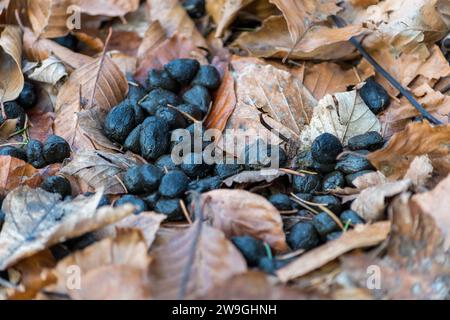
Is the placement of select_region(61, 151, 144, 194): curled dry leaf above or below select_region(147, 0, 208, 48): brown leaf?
below

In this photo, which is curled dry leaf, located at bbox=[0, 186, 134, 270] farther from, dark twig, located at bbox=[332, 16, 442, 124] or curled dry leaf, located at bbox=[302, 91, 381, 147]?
dark twig, located at bbox=[332, 16, 442, 124]

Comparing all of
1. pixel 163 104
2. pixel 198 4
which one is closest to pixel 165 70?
pixel 163 104

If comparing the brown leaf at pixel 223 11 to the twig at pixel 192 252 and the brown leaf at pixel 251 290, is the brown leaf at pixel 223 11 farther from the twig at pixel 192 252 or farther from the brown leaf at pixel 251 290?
the brown leaf at pixel 251 290

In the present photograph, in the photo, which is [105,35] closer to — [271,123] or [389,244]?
[271,123]

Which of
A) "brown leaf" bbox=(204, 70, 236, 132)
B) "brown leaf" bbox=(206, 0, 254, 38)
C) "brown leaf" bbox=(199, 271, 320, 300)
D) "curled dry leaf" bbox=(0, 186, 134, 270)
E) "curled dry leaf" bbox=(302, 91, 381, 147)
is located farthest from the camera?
"brown leaf" bbox=(206, 0, 254, 38)

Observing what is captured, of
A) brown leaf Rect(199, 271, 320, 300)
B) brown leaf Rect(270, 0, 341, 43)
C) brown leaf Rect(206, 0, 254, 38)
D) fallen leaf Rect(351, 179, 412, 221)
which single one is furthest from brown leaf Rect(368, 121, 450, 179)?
brown leaf Rect(206, 0, 254, 38)

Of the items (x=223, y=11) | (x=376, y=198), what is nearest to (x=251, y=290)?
(x=376, y=198)

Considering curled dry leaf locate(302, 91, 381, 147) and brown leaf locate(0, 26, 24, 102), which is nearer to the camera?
curled dry leaf locate(302, 91, 381, 147)
